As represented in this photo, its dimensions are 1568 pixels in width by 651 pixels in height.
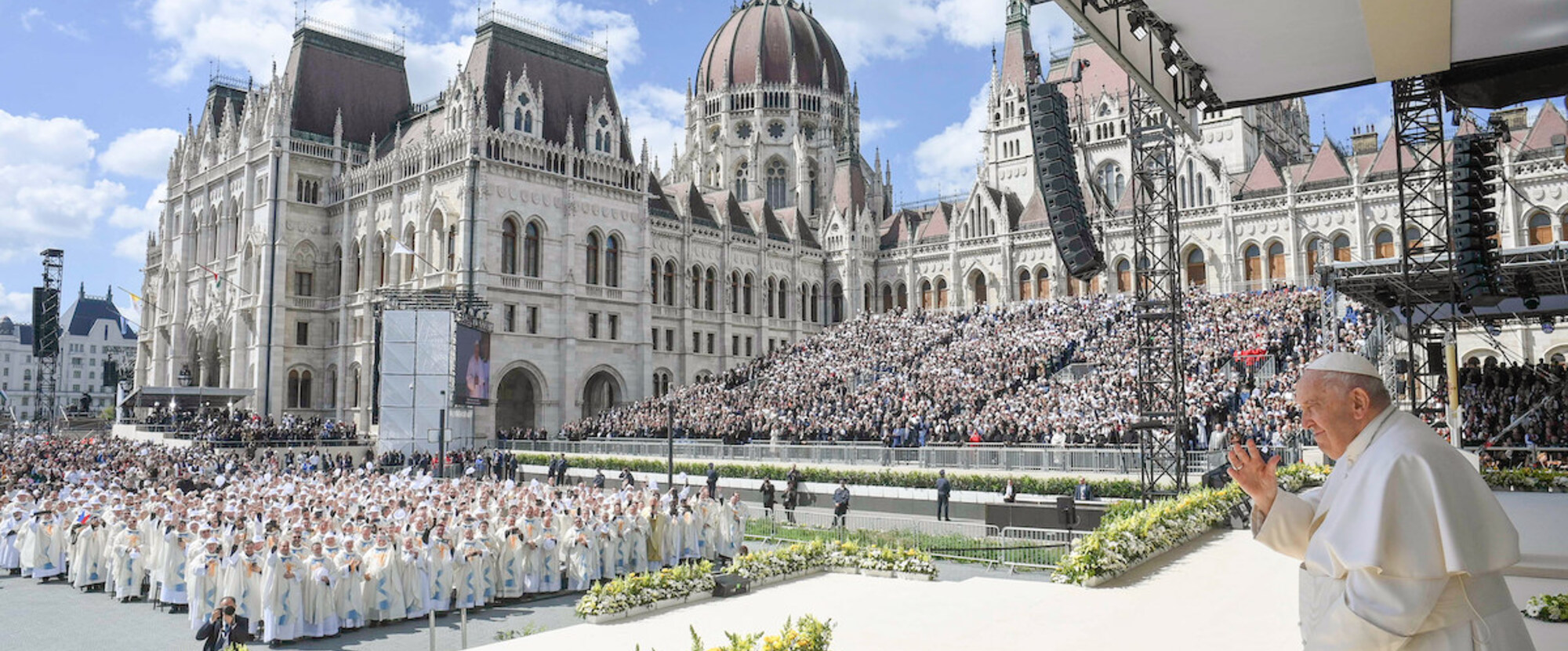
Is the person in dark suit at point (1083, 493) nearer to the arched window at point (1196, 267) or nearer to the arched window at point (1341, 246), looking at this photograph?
the arched window at point (1341, 246)

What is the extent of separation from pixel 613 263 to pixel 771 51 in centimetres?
2756

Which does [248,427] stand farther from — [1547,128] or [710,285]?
[1547,128]

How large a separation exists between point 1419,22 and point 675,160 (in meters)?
66.9

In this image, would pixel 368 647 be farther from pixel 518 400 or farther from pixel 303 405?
pixel 303 405

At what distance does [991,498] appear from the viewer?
86.6ft

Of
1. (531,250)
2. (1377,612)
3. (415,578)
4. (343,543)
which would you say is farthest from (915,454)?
(1377,612)

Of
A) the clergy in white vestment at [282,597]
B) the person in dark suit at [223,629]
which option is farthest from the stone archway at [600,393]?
the person in dark suit at [223,629]

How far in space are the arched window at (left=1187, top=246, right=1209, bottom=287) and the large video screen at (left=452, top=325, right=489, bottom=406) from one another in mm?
33692

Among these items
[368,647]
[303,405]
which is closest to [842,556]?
[368,647]

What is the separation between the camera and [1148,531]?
619 inches

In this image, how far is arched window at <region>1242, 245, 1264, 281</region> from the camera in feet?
157

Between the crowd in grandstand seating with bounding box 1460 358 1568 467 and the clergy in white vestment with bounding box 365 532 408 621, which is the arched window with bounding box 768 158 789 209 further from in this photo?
the clergy in white vestment with bounding box 365 532 408 621

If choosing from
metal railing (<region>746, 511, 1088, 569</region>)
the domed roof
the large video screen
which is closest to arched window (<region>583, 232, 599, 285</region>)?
the large video screen

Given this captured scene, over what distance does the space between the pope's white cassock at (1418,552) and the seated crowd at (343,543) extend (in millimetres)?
11252
